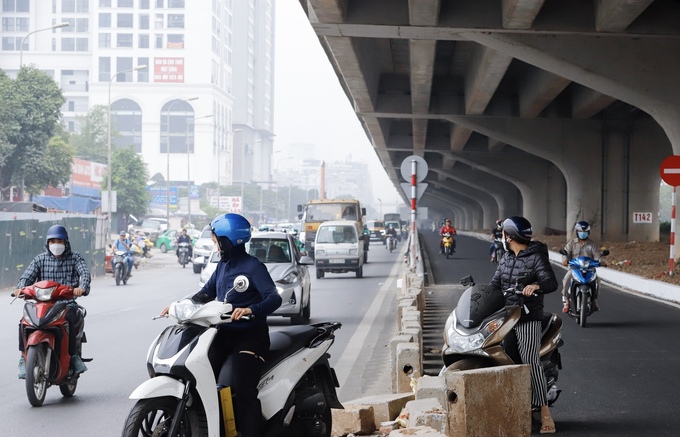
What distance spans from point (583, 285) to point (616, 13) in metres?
6.72

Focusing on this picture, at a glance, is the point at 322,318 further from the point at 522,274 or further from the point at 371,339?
the point at 522,274

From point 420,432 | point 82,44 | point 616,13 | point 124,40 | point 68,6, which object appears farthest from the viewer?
point 124,40

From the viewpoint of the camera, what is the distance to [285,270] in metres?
17.2

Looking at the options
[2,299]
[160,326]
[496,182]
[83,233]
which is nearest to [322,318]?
[160,326]

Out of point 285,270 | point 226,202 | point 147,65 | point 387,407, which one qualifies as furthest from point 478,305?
point 147,65

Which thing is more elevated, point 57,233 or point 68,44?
point 68,44

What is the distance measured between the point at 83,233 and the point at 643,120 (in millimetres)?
21402

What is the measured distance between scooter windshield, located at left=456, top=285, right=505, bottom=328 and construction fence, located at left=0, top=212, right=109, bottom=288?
22.6m

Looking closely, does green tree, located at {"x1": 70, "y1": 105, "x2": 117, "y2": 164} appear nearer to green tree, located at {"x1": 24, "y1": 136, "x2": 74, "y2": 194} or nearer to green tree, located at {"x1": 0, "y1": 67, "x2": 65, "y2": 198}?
green tree, located at {"x1": 24, "y1": 136, "x2": 74, "y2": 194}

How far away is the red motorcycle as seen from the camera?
30.0 feet

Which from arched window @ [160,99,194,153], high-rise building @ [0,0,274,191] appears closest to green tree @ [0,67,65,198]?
high-rise building @ [0,0,274,191]

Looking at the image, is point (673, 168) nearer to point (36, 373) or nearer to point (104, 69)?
point (36, 373)

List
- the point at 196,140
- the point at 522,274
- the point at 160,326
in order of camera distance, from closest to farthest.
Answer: the point at 522,274
the point at 160,326
the point at 196,140

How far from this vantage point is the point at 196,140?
160 metres
